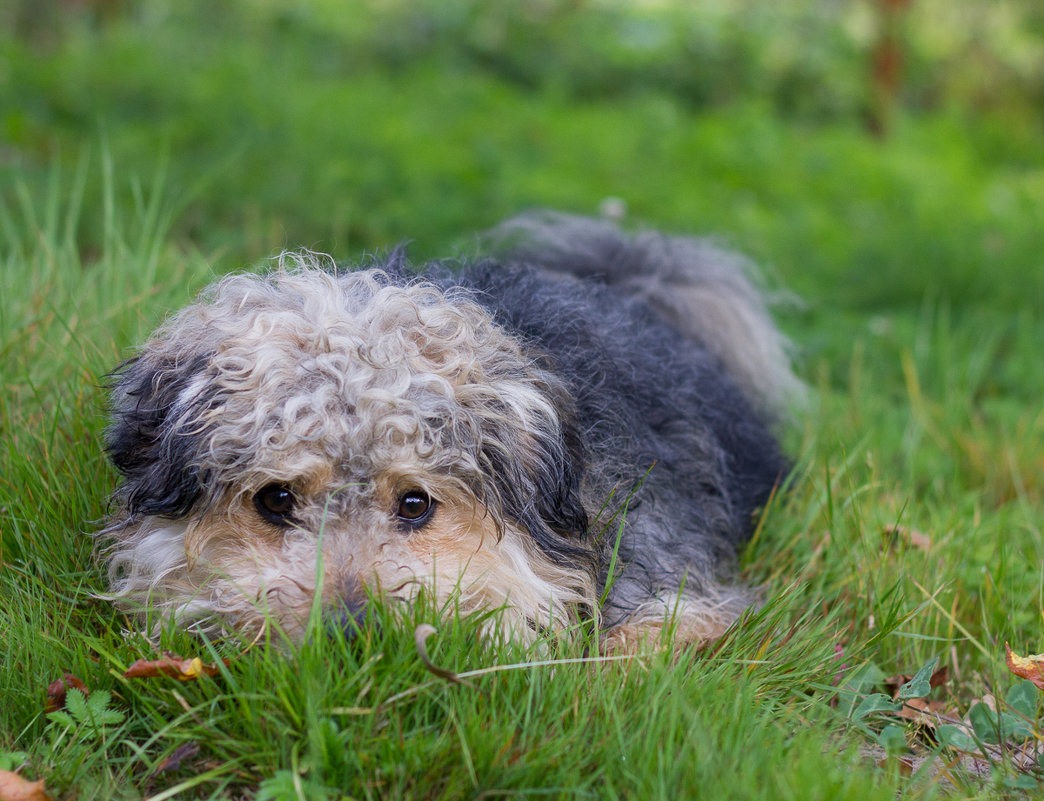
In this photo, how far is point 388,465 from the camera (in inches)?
106

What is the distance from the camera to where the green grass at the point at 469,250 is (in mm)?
2441

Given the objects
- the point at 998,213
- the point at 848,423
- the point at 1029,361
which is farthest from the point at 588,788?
the point at 998,213

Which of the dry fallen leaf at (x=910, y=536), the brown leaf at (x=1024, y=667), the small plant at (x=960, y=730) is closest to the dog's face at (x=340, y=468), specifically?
the small plant at (x=960, y=730)

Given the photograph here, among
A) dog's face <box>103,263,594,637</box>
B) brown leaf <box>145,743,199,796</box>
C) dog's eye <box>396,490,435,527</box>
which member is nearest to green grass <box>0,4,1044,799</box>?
brown leaf <box>145,743,199,796</box>

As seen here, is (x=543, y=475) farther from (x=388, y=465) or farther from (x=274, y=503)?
(x=274, y=503)

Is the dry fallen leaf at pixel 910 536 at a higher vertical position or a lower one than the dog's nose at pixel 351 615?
lower

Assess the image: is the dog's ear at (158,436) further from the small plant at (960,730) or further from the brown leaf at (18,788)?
the small plant at (960,730)

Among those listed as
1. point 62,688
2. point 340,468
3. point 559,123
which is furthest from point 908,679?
point 559,123

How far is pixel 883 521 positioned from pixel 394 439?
7.37ft

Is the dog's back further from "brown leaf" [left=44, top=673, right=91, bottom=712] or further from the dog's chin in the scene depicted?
"brown leaf" [left=44, top=673, right=91, bottom=712]

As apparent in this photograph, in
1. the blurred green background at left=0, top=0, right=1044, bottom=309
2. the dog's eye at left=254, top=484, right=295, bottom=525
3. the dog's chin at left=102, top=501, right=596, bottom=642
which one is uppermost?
the dog's eye at left=254, top=484, right=295, bottom=525

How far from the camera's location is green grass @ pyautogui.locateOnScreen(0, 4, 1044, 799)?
2.44 meters

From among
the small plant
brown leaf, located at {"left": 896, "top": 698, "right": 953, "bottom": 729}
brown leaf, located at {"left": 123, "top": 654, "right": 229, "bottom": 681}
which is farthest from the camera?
brown leaf, located at {"left": 896, "top": 698, "right": 953, "bottom": 729}

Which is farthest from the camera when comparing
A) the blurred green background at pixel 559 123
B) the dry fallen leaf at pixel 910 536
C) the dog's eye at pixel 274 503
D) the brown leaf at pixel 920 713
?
the blurred green background at pixel 559 123
